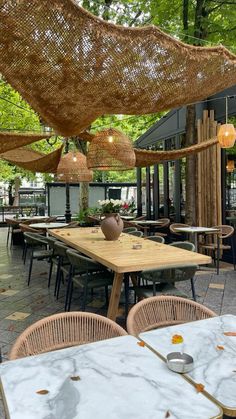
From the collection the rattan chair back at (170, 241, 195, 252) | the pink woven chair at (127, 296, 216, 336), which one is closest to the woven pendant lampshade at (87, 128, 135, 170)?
the rattan chair back at (170, 241, 195, 252)

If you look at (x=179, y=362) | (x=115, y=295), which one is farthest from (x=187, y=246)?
(x=179, y=362)

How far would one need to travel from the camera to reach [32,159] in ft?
22.5

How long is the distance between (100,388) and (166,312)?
3.25 ft

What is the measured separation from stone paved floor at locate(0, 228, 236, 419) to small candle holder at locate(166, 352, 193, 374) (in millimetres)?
2004

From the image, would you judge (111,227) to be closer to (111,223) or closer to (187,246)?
(111,223)

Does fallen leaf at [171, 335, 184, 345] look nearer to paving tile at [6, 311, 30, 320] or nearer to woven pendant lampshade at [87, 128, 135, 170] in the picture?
paving tile at [6, 311, 30, 320]

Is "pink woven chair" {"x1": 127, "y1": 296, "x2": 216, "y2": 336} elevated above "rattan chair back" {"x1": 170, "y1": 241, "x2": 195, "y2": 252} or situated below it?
below

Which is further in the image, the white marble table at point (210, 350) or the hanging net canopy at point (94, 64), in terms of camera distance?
the hanging net canopy at point (94, 64)

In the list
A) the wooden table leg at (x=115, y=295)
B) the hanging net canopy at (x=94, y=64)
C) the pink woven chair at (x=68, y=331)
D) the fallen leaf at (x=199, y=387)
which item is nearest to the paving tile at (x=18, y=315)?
the wooden table leg at (x=115, y=295)

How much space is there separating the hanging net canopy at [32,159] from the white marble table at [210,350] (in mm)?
4989

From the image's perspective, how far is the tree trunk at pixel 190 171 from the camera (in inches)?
257

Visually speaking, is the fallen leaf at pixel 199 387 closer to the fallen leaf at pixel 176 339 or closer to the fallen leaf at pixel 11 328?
the fallen leaf at pixel 176 339

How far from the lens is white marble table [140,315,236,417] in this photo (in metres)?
1.16

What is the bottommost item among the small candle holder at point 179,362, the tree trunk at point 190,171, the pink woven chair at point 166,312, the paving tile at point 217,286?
the paving tile at point 217,286
